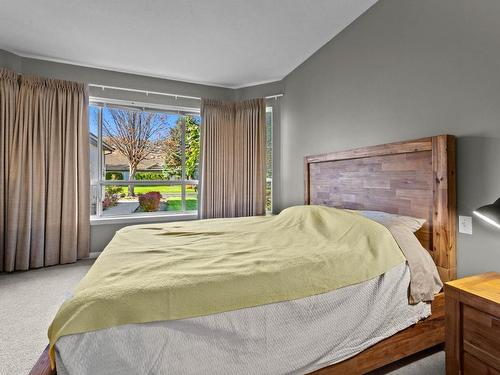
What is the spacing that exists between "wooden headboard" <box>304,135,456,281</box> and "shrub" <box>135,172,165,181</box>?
8.40 feet

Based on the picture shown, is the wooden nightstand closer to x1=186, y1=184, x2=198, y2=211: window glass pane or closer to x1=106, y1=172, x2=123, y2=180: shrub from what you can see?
x1=186, y1=184, x2=198, y2=211: window glass pane

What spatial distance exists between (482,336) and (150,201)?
12.9 ft

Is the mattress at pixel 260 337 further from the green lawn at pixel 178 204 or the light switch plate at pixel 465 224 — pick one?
the green lawn at pixel 178 204

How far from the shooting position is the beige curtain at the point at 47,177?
3127 millimetres

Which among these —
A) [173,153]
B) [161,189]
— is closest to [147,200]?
[161,189]

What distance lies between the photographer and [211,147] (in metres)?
4.04

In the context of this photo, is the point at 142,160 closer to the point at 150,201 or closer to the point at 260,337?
the point at 150,201

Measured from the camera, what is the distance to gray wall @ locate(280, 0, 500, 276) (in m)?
1.59

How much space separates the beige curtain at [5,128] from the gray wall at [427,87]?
3632mm

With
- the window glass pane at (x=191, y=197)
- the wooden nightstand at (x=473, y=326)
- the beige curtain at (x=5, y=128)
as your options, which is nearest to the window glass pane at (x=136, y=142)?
the window glass pane at (x=191, y=197)

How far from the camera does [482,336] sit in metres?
1.22

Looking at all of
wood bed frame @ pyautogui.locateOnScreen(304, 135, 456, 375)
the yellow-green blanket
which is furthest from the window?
wood bed frame @ pyautogui.locateOnScreen(304, 135, 456, 375)

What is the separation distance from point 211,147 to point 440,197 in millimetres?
3026

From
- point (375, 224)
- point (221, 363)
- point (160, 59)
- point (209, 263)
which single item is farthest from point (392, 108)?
point (160, 59)
